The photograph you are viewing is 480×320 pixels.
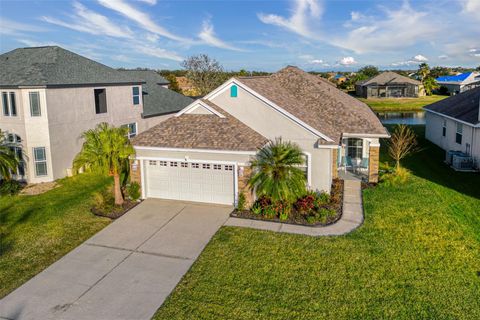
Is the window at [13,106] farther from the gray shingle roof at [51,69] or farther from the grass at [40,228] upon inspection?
the grass at [40,228]

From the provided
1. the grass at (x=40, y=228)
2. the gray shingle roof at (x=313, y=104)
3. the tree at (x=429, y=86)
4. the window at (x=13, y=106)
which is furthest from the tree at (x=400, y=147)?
the tree at (x=429, y=86)

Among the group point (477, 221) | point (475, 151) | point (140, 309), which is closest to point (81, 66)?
point (140, 309)

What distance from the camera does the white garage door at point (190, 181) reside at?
16.0m

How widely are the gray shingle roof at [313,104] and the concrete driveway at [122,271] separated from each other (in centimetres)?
602

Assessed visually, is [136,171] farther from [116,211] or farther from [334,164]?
[334,164]

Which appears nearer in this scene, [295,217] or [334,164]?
[295,217]

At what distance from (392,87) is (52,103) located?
68823mm

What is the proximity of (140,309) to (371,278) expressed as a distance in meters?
6.14

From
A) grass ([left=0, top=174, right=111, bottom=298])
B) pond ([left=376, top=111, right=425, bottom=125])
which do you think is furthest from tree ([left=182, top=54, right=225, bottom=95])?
grass ([left=0, top=174, right=111, bottom=298])

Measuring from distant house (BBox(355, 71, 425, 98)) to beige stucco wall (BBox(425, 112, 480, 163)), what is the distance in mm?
45948

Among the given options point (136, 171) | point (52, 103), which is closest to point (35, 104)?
point (52, 103)

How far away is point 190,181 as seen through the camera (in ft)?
53.7

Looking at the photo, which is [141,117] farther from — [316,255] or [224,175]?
[316,255]

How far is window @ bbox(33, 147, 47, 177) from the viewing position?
1972 cm
